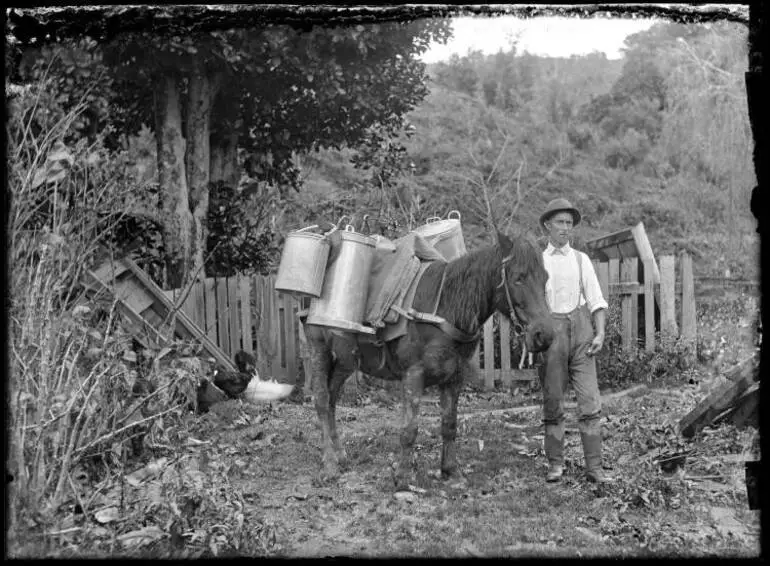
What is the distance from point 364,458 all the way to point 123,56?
12.5 ft

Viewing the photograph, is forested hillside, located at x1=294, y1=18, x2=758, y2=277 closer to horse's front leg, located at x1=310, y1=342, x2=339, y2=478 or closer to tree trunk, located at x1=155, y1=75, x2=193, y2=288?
tree trunk, located at x1=155, y1=75, x2=193, y2=288

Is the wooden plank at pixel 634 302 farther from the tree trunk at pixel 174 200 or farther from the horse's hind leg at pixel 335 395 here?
the tree trunk at pixel 174 200

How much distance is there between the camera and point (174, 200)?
7883 millimetres

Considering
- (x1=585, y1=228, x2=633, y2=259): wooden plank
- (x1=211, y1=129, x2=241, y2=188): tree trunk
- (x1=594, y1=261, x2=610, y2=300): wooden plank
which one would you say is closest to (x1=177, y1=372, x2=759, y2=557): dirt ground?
(x1=594, y1=261, x2=610, y2=300): wooden plank

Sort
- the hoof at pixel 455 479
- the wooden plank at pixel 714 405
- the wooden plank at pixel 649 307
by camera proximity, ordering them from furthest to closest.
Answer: the wooden plank at pixel 649 307, the hoof at pixel 455 479, the wooden plank at pixel 714 405

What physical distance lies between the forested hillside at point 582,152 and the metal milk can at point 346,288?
4528 millimetres

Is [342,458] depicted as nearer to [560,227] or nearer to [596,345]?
[596,345]

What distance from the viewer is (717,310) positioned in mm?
8875

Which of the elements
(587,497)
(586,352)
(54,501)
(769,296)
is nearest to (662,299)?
(586,352)

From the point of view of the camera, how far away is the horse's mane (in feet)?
16.7

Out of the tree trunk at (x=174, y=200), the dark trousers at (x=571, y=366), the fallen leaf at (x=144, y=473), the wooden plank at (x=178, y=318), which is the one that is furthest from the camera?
the tree trunk at (x=174, y=200)

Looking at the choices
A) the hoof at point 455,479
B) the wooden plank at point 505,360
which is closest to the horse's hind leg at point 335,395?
the hoof at point 455,479

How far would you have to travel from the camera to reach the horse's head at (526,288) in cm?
491

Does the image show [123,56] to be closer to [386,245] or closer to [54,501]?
[386,245]
